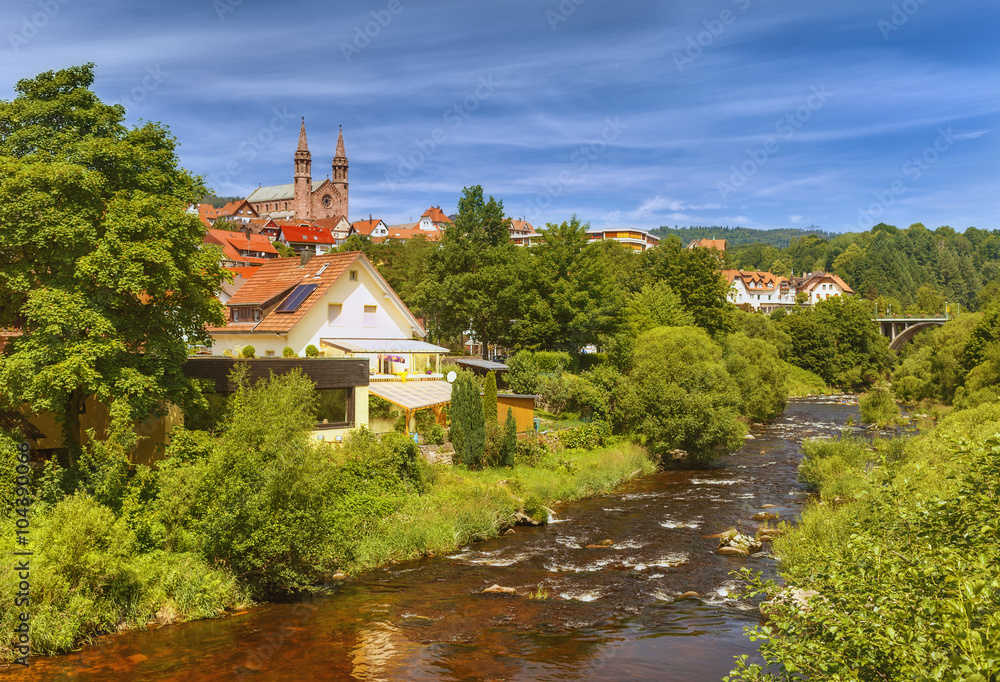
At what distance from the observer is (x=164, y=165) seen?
70.3ft

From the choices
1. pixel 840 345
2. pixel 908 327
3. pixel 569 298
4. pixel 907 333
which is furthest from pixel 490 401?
pixel 908 327

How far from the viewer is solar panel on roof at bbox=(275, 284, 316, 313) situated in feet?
124

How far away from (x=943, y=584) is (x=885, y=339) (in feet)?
346

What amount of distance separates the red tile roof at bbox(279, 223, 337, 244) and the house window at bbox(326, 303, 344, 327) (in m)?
99.3

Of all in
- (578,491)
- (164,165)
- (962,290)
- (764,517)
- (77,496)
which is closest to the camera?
(77,496)

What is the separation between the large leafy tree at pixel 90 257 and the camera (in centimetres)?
1806

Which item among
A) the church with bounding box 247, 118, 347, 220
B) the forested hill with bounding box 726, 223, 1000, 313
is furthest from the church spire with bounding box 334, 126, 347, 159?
the forested hill with bounding box 726, 223, 1000, 313

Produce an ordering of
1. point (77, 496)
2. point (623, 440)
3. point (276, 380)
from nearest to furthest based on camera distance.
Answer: point (77, 496)
point (276, 380)
point (623, 440)

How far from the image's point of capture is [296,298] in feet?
127

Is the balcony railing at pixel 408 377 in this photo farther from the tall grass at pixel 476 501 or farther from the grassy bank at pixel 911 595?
the grassy bank at pixel 911 595

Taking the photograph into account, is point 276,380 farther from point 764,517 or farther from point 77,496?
point 764,517

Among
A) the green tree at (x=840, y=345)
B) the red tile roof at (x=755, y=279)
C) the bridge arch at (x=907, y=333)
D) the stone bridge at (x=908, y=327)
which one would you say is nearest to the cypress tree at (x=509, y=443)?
the green tree at (x=840, y=345)

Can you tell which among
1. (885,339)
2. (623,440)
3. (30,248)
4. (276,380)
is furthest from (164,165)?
(885,339)

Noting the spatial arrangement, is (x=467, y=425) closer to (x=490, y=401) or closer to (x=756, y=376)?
(x=490, y=401)
